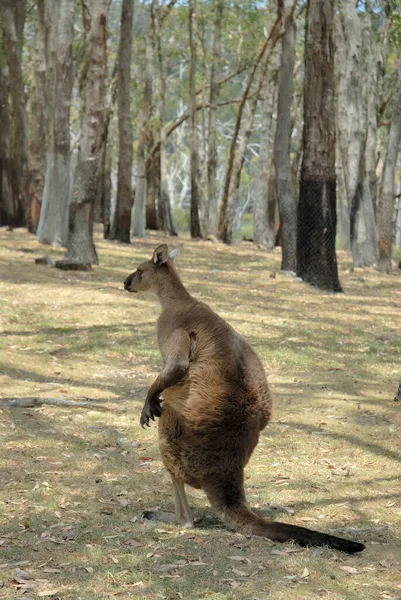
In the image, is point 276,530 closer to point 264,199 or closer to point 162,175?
point 264,199

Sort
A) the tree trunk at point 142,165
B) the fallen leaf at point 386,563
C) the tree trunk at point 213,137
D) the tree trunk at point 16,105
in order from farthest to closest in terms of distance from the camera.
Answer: the tree trunk at point 213,137, the tree trunk at point 142,165, the tree trunk at point 16,105, the fallen leaf at point 386,563

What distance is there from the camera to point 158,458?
7398 mm

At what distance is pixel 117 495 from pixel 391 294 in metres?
12.7

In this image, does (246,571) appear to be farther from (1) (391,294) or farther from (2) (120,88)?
(2) (120,88)

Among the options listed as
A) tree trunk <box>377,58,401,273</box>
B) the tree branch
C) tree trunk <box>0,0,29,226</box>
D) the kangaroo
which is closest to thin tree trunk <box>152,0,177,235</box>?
tree trunk <box>0,0,29,226</box>

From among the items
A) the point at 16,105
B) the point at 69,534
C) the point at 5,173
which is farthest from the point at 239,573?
the point at 5,173

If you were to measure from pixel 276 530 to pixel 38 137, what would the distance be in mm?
19236

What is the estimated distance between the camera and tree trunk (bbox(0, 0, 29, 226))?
79.7 feet

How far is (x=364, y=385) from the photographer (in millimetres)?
10203

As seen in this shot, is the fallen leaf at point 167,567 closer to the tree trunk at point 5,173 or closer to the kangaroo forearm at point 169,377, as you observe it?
the kangaroo forearm at point 169,377

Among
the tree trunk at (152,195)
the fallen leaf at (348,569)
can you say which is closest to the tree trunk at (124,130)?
the tree trunk at (152,195)

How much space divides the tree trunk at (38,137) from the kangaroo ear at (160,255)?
16.3 m

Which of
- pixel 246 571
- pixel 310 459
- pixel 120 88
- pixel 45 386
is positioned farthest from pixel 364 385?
pixel 120 88

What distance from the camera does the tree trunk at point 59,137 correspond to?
61.0ft
